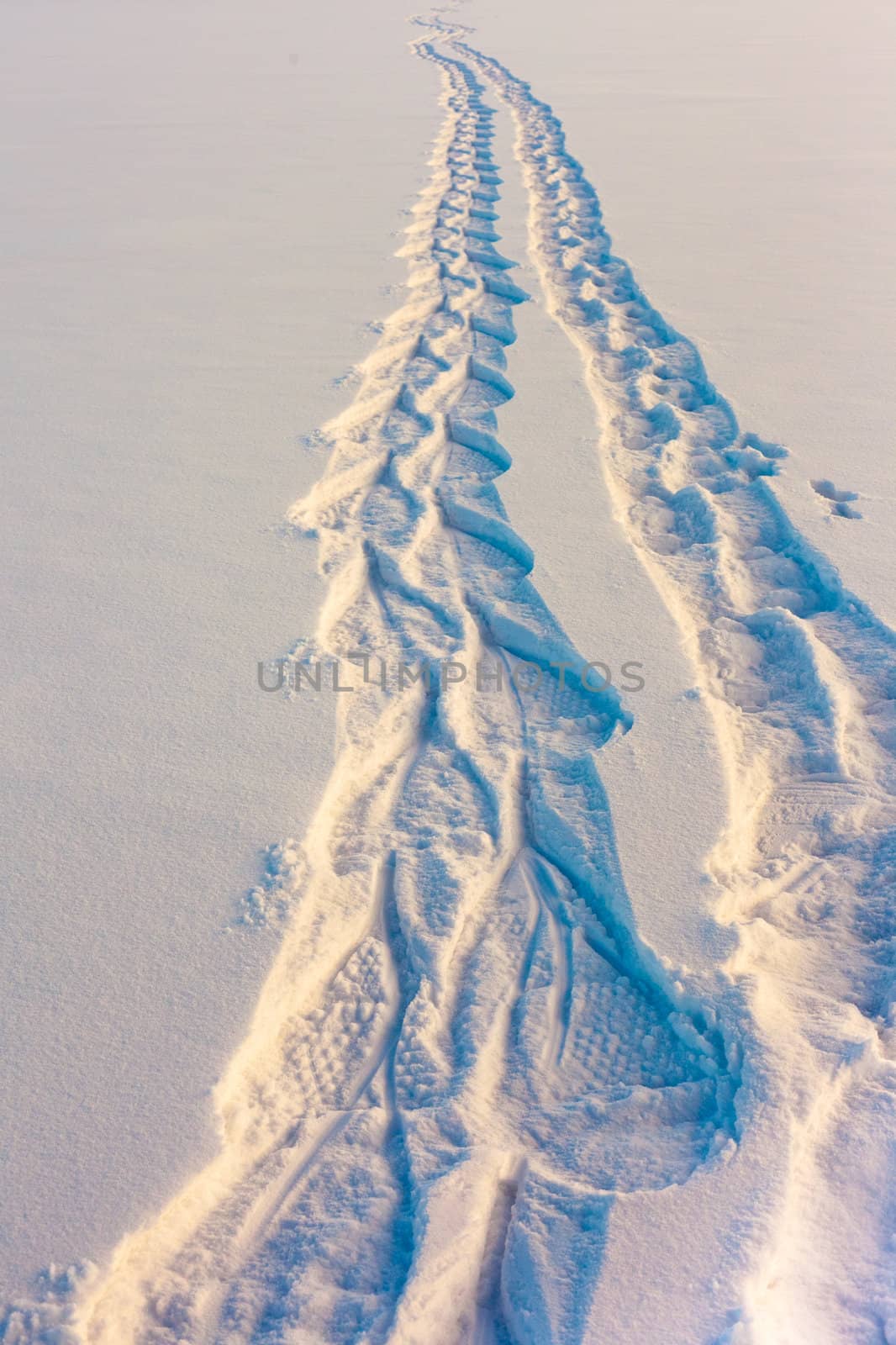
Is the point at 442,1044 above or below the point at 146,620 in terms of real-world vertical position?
below

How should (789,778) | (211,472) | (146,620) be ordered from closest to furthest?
1. (789,778)
2. (146,620)
3. (211,472)

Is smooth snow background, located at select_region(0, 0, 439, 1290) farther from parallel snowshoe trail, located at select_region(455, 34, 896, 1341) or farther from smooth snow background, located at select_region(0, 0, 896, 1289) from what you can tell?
parallel snowshoe trail, located at select_region(455, 34, 896, 1341)

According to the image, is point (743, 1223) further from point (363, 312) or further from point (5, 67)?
point (5, 67)

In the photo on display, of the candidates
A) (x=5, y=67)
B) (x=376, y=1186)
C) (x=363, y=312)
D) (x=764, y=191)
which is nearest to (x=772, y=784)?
(x=376, y=1186)

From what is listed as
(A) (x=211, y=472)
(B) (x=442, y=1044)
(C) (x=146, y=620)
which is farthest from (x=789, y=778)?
(A) (x=211, y=472)

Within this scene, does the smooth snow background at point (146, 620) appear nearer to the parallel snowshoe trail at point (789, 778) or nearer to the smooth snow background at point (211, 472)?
the smooth snow background at point (211, 472)

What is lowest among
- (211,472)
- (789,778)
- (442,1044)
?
(442,1044)

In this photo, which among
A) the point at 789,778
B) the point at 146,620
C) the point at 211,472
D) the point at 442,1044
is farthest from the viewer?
the point at 211,472

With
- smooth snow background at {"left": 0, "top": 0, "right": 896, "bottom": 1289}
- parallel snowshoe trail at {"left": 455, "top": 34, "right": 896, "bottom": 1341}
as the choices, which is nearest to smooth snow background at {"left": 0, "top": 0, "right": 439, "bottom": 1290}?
smooth snow background at {"left": 0, "top": 0, "right": 896, "bottom": 1289}

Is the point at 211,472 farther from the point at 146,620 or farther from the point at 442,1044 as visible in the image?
the point at 442,1044
